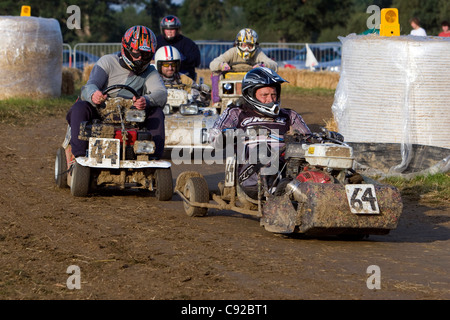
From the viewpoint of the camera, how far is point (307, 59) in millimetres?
31359

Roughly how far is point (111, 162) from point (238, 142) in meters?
1.88

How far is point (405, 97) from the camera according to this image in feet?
35.7

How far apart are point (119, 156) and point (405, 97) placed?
13.1ft

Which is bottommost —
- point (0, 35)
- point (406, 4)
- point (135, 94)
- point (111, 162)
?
point (111, 162)

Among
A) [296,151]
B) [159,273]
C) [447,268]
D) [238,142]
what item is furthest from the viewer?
[238,142]

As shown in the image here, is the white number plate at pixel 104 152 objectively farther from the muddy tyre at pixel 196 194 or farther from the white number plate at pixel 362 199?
the white number plate at pixel 362 199

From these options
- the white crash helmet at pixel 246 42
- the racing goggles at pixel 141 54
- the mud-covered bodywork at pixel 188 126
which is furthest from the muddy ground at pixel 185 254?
the white crash helmet at pixel 246 42

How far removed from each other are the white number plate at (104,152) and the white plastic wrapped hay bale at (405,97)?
359 cm

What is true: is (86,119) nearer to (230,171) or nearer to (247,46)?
(230,171)

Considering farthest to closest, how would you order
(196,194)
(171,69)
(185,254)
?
1. (171,69)
2. (196,194)
3. (185,254)

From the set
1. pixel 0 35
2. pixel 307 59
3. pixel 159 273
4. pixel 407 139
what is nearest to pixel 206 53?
pixel 307 59

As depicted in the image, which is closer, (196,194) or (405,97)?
(196,194)

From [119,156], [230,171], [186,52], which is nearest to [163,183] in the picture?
[119,156]

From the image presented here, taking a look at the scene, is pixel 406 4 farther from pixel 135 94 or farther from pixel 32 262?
pixel 32 262
